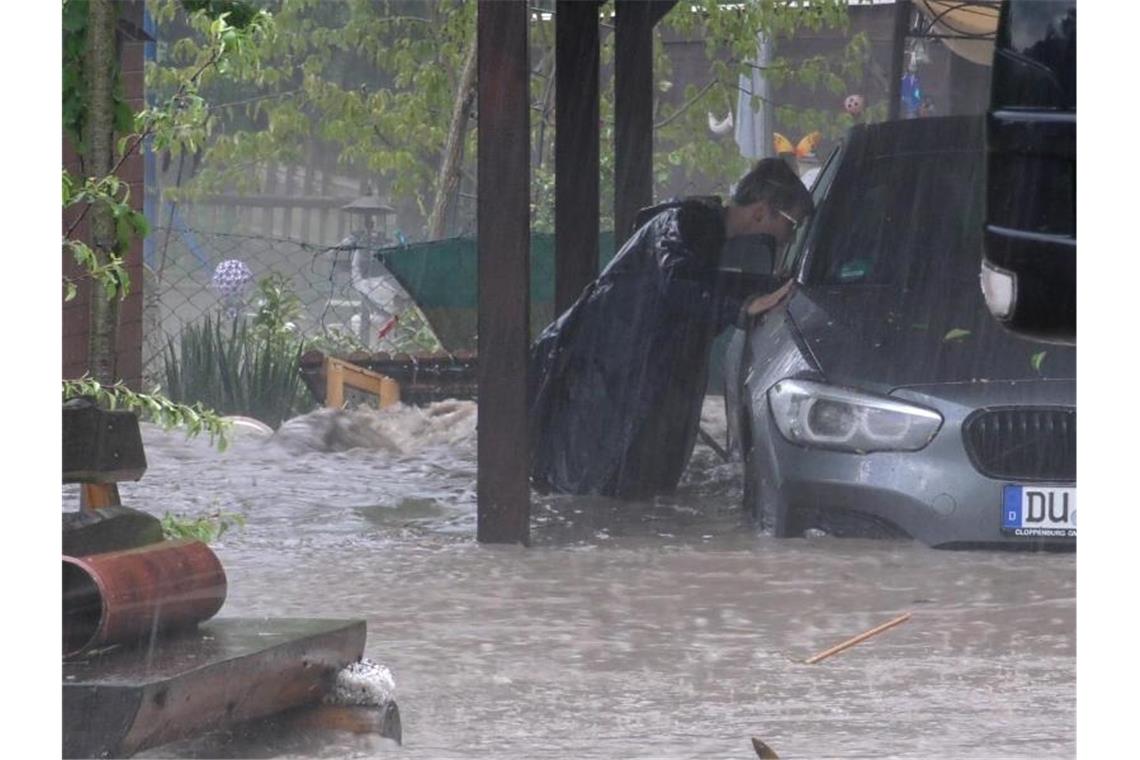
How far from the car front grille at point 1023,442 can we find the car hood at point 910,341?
19 centimetres

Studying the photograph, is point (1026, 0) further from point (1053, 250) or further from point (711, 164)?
point (711, 164)

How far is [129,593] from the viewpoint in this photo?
4840 millimetres

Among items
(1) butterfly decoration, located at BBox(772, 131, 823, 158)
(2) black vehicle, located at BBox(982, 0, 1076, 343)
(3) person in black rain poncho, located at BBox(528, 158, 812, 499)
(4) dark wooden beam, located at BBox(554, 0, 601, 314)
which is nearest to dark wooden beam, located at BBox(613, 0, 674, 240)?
(4) dark wooden beam, located at BBox(554, 0, 601, 314)

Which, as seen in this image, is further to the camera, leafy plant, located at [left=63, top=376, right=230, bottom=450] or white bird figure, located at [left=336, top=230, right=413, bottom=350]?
white bird figure, located at [left=336, top=230, right=413, bottom=350]

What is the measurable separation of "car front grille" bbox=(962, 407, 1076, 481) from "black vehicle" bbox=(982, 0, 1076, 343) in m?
4.42

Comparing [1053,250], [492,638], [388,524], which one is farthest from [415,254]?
[1053,250]

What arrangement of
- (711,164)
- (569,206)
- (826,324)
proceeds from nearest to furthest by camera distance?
(826,324) < (569,206) < (711,164)

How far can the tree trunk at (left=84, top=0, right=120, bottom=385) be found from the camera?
5.52 metres

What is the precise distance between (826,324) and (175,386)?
711 centimetres

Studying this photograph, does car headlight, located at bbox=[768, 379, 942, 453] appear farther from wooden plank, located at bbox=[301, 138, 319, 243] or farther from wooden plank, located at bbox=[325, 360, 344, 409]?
wooden plank, located at bbox=[301, 138, 319, 243]

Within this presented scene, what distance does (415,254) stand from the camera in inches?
553

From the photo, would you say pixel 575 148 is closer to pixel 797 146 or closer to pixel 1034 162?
pixel 1034 162

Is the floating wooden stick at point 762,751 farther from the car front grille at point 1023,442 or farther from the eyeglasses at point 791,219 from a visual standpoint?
the eyeglasses at point 791,219

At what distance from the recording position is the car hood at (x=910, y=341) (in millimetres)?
8094
